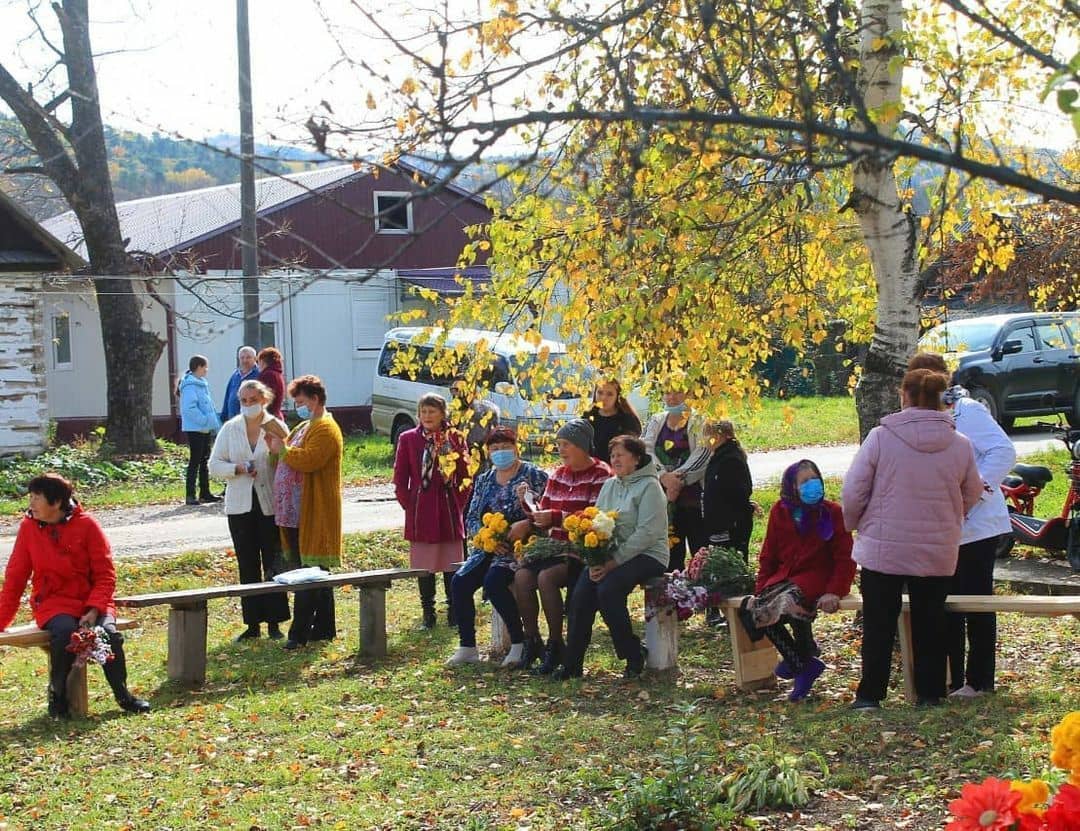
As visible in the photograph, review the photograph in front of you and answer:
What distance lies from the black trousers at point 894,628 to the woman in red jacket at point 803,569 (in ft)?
1.60

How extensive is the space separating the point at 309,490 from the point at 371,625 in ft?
3.55

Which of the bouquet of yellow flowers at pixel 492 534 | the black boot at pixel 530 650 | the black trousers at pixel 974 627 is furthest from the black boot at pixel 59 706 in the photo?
the black trousers at pixel 974 627

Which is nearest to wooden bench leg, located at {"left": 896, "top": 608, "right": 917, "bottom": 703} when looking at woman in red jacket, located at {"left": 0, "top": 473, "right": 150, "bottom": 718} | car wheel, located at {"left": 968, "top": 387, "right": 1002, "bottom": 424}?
woman in red jacket, located at {"left": 0, "top": 473, "right": 150, "bottom": 718}

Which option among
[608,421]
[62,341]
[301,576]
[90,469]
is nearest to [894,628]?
[608,421]

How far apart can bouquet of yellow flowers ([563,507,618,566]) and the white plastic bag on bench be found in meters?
2.00

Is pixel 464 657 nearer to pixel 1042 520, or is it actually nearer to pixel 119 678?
pixel 119 678

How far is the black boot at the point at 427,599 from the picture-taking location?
36.3 feet

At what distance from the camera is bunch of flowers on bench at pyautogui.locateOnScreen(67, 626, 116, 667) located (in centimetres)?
796

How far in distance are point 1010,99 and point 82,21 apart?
17.4 meters

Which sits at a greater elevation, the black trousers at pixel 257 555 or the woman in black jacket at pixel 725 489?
the woman in black jacket at pixel 725 489

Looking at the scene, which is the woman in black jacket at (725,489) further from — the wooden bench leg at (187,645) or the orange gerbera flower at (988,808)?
the orange gerbera flower at (988,808)

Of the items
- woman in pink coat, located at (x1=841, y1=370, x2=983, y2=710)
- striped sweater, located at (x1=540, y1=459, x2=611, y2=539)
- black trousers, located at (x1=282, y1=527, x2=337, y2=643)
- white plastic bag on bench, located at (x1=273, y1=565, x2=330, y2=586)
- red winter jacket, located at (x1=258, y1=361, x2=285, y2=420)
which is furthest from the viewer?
red winter jacket, located at (x1=258, y1=361, x2=285, y2=420)

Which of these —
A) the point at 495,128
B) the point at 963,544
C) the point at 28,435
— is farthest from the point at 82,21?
the point at 495,128

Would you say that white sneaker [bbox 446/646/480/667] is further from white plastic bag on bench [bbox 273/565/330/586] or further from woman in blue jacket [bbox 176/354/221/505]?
woman in blue jacket [bbox 176/354/221/505]
